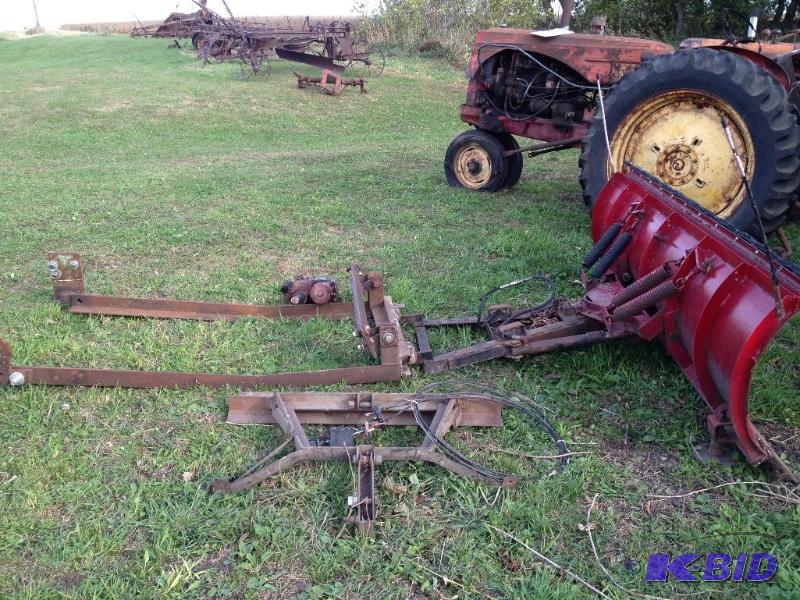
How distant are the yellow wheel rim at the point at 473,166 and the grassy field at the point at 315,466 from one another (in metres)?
0.32

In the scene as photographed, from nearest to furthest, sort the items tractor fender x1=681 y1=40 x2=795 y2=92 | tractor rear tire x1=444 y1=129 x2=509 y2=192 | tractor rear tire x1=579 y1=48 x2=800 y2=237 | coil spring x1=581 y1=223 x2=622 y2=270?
coil spring x1=581 y1=223 x2=622 y2=270 < tractor rear tire x1=579 y1=48 x2=800 y2=237 < tractor fender x1=681 y1=40 x2=795 y2=92 < tractor rear tire x1=444 y1=129 x2=509 y2=192

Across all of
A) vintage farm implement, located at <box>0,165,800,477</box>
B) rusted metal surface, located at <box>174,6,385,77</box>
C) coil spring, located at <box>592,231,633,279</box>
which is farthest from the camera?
rusted metal surface, located at <box>174,6,385,77</box>

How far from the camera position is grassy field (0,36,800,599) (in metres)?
2.54

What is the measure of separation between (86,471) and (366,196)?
537 cm

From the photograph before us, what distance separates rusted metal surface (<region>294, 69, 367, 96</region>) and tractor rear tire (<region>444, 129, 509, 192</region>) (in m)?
9.71

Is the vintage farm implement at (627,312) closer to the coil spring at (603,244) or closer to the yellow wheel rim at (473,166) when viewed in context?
the coil spring at (603,244)

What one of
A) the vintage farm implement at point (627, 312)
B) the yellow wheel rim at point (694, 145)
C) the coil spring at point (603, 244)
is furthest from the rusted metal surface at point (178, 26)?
the coil spring at point (603, 244)

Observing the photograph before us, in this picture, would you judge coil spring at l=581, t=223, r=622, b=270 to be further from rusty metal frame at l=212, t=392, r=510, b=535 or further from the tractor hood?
the tractor hood

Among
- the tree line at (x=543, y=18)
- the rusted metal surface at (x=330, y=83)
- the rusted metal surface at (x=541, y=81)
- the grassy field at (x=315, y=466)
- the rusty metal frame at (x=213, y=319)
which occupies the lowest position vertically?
the grassy field at (x=315, y=466)

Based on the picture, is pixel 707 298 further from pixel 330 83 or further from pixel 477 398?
pixel 330 83

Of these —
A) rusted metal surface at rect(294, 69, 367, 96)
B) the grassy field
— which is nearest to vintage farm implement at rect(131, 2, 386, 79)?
rusted metal surface at rect(294, 69, 367, 96)

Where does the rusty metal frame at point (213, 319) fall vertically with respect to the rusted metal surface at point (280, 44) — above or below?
below

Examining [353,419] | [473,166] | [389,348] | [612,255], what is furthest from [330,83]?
[353,419]

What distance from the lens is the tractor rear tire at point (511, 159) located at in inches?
314
